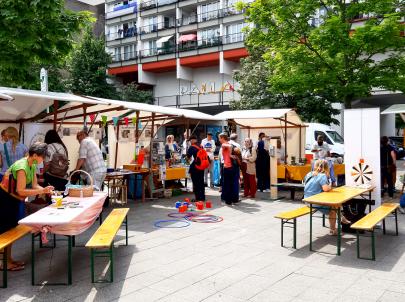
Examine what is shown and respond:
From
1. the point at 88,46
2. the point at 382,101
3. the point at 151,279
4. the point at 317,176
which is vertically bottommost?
the point at 151,279

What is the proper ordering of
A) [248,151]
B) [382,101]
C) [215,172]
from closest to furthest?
[248,151], [215,172], [382,101]

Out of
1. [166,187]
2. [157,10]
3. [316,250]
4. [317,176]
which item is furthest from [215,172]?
[157,10]

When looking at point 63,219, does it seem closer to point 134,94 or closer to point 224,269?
point 224,269

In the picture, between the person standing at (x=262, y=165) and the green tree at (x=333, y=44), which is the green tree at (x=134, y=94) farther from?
the person standing at (x=262, y=165)

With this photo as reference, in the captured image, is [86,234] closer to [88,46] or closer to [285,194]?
[285,194]

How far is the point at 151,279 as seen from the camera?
17.3ft

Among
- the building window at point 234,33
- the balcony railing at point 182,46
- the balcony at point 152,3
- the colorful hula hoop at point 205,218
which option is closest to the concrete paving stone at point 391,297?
the colorful hula hoop at point 205,218

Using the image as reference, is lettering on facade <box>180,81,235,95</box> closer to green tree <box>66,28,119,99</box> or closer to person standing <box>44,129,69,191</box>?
green tree <box>66,28,119,99</box>

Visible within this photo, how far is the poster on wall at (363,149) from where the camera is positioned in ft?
26.3

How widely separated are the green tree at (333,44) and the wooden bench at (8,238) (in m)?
11.1

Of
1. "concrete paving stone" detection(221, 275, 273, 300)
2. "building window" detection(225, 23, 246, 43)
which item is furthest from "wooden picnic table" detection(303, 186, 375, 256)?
"building window" detection(225, 23, 246, 43)

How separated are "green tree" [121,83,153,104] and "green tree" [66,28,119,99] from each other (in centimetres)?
365

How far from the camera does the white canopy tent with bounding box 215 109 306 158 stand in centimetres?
1378

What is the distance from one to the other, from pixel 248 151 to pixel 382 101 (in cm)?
2225
